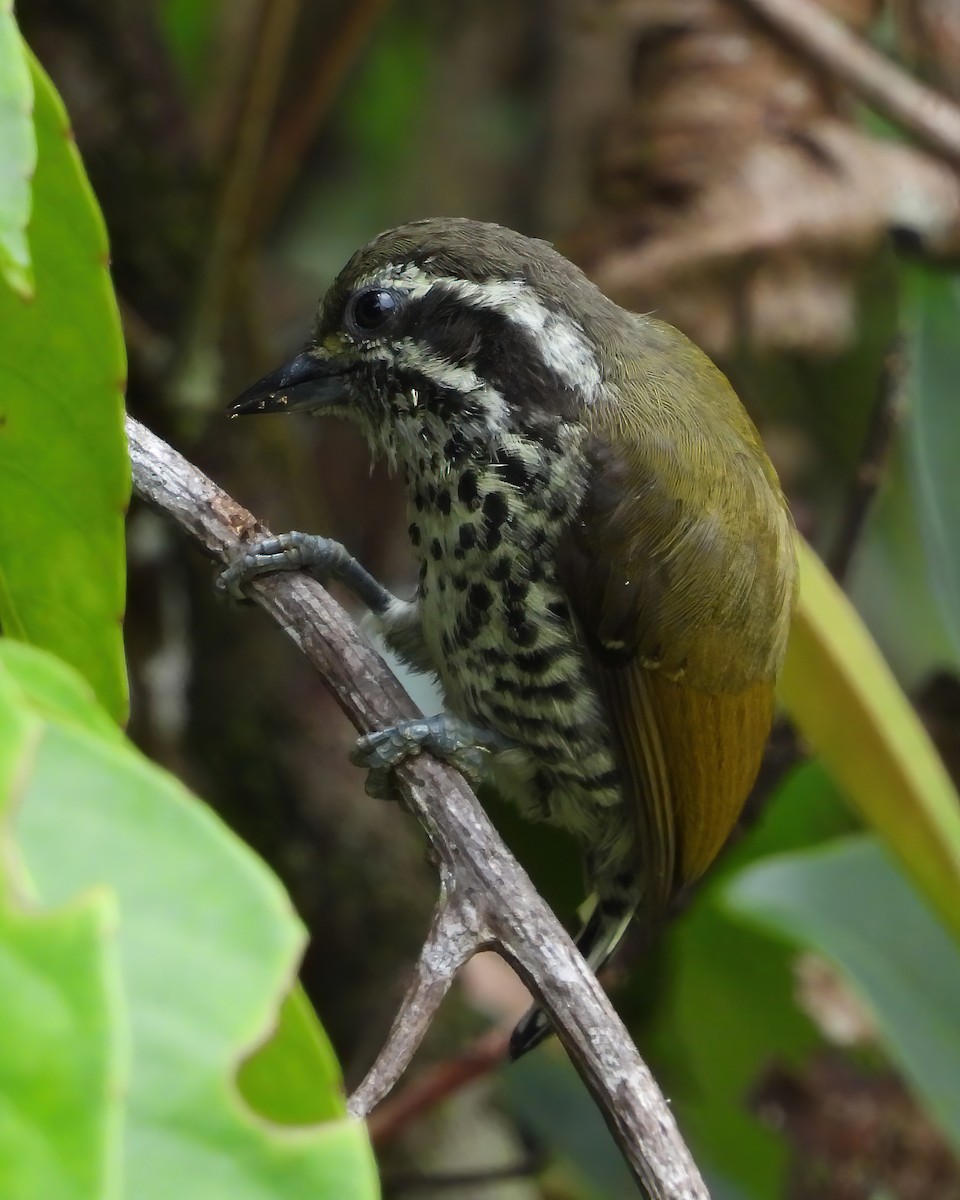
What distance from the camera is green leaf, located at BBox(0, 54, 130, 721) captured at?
3.47 feet

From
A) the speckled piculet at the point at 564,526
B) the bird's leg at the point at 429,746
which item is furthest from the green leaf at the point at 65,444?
the speckled piculet at the point at 564,526

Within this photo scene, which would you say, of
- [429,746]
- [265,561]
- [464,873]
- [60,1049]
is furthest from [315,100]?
[60,1049]

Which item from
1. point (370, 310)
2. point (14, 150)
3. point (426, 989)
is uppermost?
point (14, 150)

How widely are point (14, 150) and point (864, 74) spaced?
2.92 meters

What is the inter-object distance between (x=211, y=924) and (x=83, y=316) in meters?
0.57

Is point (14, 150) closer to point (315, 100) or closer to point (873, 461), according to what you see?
point (873, 461)

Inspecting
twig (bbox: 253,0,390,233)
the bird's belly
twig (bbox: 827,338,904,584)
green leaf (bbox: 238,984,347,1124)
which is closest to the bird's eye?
the bird's belly

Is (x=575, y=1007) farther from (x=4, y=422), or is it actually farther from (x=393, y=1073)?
(x=4, y=422)

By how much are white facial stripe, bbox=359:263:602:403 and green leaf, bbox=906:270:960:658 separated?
0.81m

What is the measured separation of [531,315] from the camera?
81.0 inches

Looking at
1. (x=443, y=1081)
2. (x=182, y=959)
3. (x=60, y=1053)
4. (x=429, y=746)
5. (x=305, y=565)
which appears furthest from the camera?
(x=443, y=1081)

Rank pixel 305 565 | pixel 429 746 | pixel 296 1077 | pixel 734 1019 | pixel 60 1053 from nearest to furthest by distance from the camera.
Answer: pixel 60 1053 < pixel 296 1077 < pixel 429 746 < pixel 305 565 < pixel 734 1019

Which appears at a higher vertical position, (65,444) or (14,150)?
A: (14,150)

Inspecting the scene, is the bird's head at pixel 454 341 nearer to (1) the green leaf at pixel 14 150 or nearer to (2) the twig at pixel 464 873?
(2) the twig at pixel 464 873
